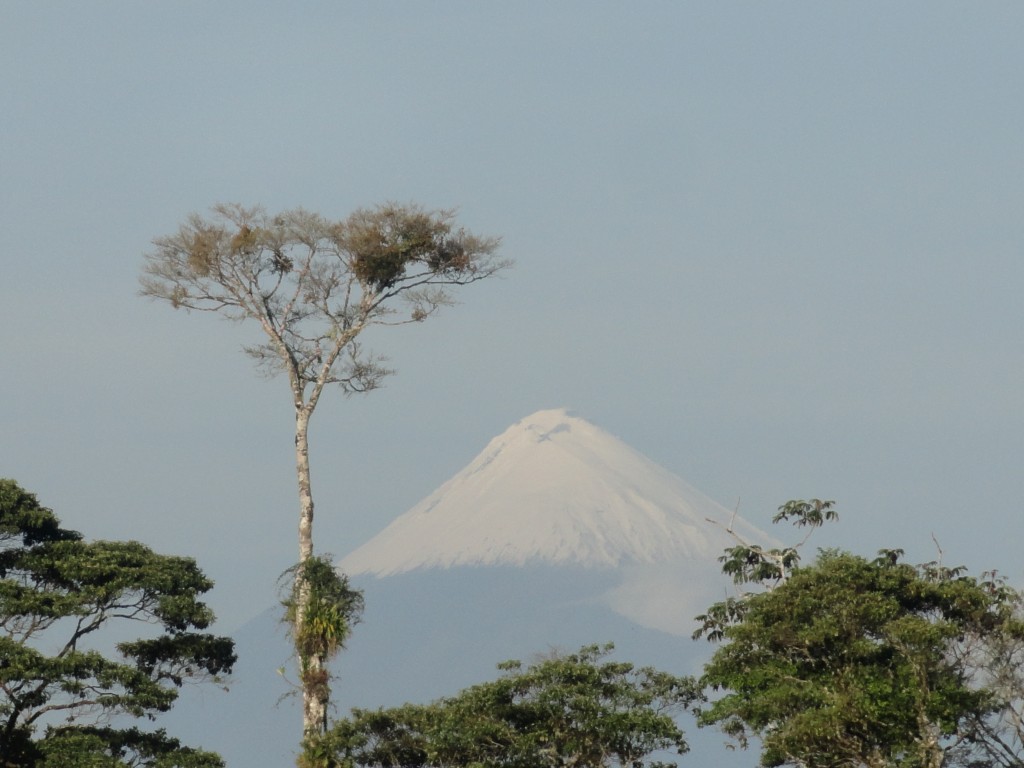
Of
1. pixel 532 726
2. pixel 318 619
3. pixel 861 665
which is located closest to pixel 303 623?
pixel 318 619

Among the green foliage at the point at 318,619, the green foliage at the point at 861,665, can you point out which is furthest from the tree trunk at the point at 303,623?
the green foliage at the point at 861,665

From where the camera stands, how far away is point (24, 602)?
39.0 metres

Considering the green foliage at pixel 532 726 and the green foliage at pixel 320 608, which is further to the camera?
the green foliage at pixel 320 608

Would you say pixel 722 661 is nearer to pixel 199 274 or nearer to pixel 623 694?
pixel 623 694

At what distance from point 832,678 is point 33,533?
1943 cm

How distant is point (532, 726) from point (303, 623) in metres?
6.34

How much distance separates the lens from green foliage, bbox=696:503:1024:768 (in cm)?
3747

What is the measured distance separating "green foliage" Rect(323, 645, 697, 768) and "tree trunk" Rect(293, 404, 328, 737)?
3.62 feet

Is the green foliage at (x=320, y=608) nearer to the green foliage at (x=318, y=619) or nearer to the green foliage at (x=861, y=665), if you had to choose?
the green foliage at (x=318, y=619)

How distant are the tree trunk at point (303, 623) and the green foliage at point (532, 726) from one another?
1.10 metres

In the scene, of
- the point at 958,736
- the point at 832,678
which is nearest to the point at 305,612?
the point at 832,678

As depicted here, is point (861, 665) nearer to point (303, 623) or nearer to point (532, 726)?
point (532, 726)

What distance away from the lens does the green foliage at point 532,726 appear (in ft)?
124

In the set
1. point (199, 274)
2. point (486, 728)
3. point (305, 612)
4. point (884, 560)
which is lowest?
point (486, 728)
